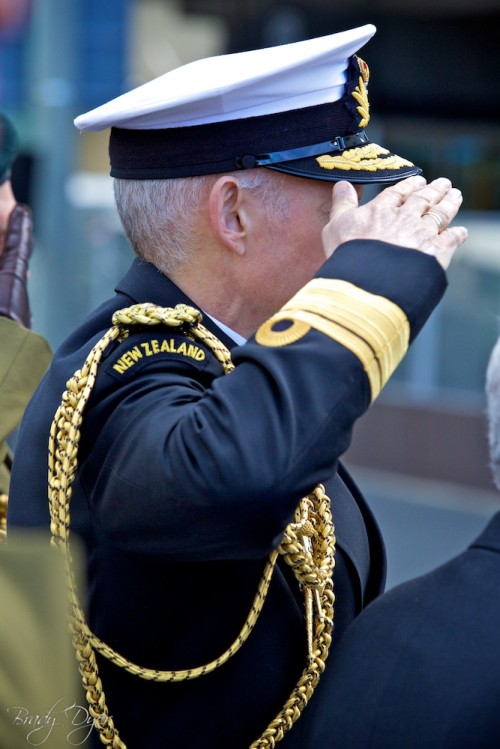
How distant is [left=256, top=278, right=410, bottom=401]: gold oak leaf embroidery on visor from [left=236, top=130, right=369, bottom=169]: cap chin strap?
1.03ft

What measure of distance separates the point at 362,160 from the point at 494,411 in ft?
1.69

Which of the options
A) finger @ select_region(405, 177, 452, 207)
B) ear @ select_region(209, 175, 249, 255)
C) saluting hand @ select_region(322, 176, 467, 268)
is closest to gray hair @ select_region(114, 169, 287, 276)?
ear @ select_region(209, 175, 249, 255)

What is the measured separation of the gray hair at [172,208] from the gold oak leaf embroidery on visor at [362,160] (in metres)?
0.09

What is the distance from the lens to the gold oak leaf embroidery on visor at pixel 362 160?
1891 millimetres

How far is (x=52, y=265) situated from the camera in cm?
1121

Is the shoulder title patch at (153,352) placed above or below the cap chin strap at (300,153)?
below

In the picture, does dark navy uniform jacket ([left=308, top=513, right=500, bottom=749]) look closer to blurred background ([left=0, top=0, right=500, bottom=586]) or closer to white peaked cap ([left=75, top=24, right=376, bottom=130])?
white peaked cap ([left=75, top=24, right=376, bottom=130])

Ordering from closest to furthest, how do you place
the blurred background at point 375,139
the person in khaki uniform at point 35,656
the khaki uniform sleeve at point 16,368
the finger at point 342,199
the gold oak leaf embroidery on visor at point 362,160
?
the person in khaki uniform at point 35,656 → the finger at point 342,199 → the gold oak leaf embroidery on visor at point 362,160 → the khaki uniform sleeve at point 16,368 → the blurred background at point 375,139

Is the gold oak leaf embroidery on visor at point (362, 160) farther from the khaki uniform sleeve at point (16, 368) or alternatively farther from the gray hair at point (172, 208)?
the khaki uniform sleeve at point (16, 368)

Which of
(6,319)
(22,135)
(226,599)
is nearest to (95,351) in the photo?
(226,599)

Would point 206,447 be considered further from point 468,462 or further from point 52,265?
point 52,265

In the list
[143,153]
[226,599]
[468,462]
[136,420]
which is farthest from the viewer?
[468,462]

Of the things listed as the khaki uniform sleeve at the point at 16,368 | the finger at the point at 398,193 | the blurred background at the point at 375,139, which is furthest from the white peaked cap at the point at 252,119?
the blurred background at the point at 375,139

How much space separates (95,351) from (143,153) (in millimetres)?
367
